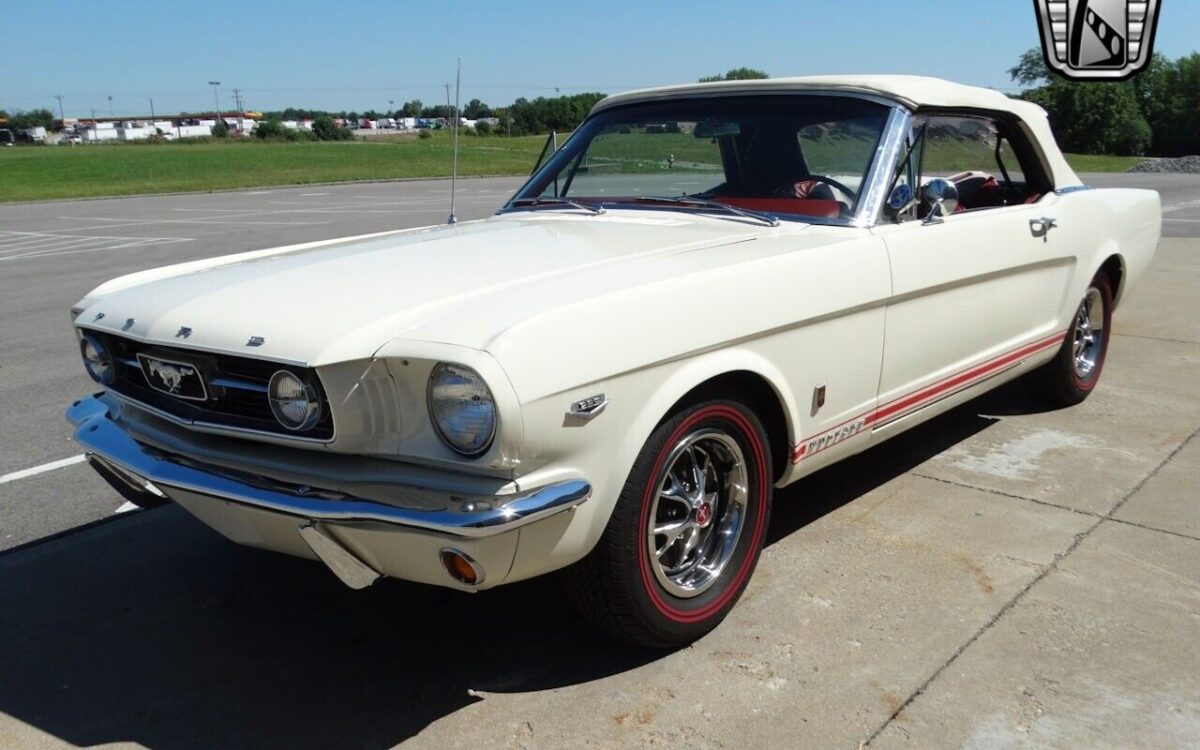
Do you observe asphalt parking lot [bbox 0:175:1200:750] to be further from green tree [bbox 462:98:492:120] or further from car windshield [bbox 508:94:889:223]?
green tree [bbox 462:98:492:120]

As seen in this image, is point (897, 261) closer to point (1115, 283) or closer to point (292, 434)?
point (292, 434)

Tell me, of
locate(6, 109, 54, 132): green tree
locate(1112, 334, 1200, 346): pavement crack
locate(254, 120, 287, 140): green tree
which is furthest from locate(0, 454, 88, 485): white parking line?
locate(6, 109, 54, 132): green tree

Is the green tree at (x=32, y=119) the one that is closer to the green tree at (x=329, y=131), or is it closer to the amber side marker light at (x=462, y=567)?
the green tree at (x=329, y=131)

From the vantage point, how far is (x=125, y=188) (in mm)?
29562

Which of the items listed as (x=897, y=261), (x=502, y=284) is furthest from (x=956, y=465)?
(x=502, y=284)

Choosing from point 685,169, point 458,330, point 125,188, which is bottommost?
point 125,188

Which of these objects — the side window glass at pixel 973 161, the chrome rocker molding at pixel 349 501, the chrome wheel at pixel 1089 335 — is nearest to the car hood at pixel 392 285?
the chrome rocker molding at pixel 349 501

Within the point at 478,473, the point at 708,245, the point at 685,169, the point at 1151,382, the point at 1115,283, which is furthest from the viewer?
the point at 1151,382

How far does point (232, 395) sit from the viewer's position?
2865mm

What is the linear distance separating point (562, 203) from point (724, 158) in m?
0.69

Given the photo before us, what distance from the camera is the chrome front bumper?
248cm

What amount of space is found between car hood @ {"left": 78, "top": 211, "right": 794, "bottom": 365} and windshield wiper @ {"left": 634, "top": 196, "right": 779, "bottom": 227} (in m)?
0.07

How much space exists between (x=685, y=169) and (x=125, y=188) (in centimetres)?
2888

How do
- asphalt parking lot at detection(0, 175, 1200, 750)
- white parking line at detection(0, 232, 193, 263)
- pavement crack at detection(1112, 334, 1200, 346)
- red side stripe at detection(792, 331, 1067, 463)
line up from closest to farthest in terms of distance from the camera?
asphalt parking lot at detection(0, 175, 1200, 750) → red side stripe at detection(792, 331, 1067, 463) → pavement crack at detection(1112, 334, 1200, 346) → white parking line at detection(0, 232, 193, 263)
